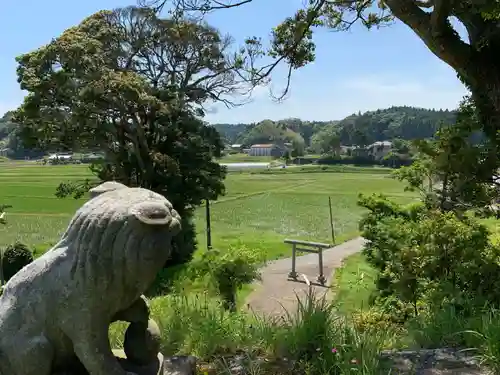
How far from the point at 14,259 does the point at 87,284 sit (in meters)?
13.6

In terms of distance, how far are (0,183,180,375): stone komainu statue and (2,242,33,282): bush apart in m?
13.0

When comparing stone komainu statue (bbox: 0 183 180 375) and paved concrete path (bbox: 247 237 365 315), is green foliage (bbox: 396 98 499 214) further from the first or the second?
stone komainu statue (bbox: 0 183 180 375)

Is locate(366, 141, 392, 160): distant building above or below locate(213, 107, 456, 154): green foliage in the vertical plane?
below

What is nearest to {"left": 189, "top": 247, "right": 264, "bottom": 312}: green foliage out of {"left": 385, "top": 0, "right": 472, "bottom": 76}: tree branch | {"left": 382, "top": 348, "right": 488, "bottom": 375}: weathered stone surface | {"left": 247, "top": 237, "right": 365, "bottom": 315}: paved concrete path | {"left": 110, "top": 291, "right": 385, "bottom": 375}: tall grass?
{"left": 247, "top": 237, "right": 365, "bottom": 315}: paved concrete path

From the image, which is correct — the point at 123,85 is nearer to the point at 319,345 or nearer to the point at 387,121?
the point at 319,345

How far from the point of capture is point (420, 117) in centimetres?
9688

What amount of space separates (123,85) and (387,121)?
8803 cm

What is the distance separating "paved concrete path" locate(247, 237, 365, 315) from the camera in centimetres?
1107

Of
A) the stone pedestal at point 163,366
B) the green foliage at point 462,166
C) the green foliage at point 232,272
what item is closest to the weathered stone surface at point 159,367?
the stone pedestal at point 163,366

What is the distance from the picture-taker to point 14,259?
14.1 meters

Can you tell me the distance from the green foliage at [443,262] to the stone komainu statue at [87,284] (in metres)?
4.06

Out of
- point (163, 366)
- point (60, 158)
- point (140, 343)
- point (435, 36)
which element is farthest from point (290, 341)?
point (60, 158)

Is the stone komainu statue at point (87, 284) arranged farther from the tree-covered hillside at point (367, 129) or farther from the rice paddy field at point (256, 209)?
the tree-covered hillside at point (367, 129)

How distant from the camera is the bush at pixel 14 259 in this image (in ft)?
45.9
